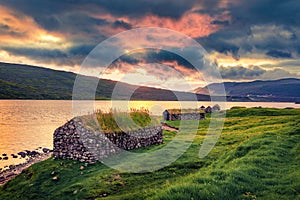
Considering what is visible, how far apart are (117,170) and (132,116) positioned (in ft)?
34.3

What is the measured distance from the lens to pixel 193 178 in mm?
13922

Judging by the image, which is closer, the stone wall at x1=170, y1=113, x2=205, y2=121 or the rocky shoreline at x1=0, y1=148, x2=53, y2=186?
the rocky shoreline at x1=0, y1=148, x2=53, y2=186

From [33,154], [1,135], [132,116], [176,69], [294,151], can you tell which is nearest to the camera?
[294,151]

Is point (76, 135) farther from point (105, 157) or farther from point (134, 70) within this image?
point (134, 70)

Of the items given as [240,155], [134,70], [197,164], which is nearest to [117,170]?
[197,164]

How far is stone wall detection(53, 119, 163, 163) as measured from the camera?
23.7 m

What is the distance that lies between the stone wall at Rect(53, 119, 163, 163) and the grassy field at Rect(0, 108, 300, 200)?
82 centimetres

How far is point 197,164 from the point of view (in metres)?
20.7

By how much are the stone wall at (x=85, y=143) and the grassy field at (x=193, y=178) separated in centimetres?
82

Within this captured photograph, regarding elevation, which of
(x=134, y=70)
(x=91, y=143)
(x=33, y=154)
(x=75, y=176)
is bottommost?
(x=33, y=154)

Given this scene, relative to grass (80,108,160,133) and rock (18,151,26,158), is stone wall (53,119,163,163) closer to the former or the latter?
grass (80,108,160,133)

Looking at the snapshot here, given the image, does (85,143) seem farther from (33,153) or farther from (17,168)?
(33,153)

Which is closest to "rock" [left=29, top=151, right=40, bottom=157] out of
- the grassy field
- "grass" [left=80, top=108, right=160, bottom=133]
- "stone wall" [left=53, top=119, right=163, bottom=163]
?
the grassy field

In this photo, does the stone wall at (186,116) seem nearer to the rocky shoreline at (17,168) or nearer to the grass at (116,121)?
the rocky shoreline at (17,168)
